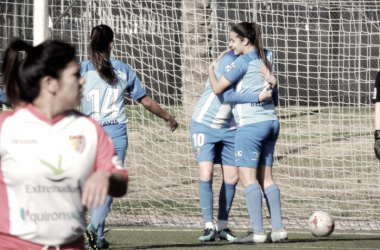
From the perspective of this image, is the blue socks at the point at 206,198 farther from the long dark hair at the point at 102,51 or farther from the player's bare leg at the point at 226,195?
the long dark hair at the point at 102,51

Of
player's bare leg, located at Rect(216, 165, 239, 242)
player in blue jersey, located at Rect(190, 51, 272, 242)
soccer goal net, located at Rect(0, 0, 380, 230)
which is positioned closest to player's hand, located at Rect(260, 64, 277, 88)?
player in blue jersey, located at Rect(190, 51, 272, 242)

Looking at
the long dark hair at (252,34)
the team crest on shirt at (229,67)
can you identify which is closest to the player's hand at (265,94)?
the long dark hair at (252,34)

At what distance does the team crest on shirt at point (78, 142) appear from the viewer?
9.52 feet

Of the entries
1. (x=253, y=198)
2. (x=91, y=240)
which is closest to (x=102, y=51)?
(x=91, y=240)

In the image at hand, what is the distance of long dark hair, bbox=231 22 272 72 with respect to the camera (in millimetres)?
6836

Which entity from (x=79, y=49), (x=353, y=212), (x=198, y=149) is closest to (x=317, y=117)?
(x=353, y=212)

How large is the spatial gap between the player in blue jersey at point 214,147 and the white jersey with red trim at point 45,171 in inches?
170

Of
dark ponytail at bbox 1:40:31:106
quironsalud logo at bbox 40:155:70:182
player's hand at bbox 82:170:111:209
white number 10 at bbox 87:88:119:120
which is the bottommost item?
player's hand at bbox 82:170:111:209

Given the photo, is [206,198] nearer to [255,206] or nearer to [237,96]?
[255,206]

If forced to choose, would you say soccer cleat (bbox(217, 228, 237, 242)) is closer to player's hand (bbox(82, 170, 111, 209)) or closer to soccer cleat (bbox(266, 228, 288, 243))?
soccer cleat (bbox(266, 228, 288, 243))

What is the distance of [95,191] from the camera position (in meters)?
2.71

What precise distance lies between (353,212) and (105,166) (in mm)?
7056

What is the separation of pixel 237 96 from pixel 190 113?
4.48 meters

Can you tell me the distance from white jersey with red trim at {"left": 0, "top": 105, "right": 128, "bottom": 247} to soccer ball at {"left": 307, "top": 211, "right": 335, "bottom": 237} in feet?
14.5
